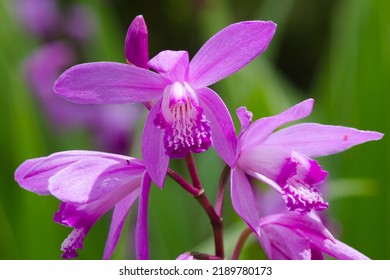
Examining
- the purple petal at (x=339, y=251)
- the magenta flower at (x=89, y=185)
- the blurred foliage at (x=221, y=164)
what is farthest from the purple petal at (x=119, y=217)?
the blurred foliage at (x=221, y=164)

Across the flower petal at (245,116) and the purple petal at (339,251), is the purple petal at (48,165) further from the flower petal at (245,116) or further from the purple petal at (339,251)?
the purple petal at (339,251)

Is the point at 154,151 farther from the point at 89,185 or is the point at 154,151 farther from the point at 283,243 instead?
the point at 283,243

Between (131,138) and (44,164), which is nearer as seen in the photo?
(44,164)

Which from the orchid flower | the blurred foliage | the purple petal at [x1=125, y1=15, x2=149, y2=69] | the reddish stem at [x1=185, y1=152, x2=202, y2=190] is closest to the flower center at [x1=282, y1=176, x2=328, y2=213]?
the orchid flower

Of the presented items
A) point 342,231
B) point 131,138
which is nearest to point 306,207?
point 342,231

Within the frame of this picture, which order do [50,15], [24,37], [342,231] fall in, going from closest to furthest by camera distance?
[342,231] → [24,37] → [50,15]

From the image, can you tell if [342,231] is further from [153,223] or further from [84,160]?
[84,160]

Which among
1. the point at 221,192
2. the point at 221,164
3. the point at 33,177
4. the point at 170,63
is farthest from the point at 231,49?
the point at 221,164
